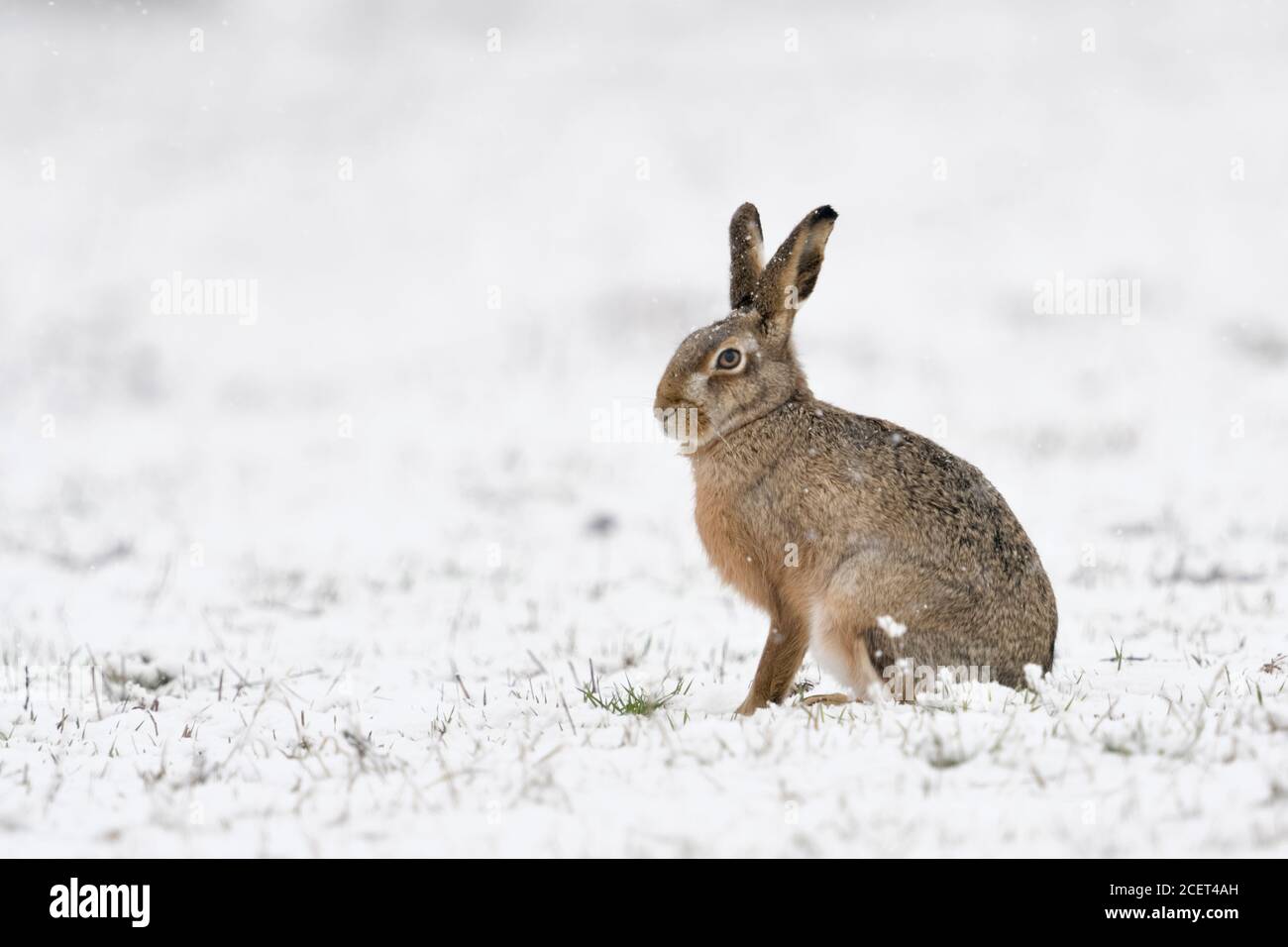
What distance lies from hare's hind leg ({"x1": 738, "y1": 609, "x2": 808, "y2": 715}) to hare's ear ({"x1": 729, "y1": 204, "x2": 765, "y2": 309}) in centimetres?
166

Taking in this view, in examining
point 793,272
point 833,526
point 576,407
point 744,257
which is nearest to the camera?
point 833,526

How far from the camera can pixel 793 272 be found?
5.96 metres

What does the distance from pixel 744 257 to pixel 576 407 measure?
447 inches

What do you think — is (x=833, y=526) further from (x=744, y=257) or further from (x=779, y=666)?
(x=744, y=257)

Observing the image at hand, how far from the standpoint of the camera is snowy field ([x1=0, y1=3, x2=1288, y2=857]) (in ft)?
13.7

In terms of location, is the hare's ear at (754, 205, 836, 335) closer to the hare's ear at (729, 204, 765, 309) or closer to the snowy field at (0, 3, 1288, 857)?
the hare's ear at (729, 204, 765, 309)

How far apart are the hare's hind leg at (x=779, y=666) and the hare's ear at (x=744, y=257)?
1.66 meters

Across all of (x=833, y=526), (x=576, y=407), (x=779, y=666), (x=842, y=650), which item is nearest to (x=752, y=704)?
(x=779, y=666)

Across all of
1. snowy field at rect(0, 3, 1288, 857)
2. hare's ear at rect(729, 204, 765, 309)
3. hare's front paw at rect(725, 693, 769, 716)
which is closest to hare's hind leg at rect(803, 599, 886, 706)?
hare's front paw at rect(725, 693, 769, 716)

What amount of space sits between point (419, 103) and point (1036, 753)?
33652 mm

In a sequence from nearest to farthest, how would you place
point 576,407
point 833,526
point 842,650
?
point 842,650, point 833,526, point 576,407

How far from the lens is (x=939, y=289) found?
24688 mm

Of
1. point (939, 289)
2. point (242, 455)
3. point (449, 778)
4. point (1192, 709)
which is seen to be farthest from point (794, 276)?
point (939, 289)

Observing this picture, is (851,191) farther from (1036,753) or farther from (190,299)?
(1036,753)
